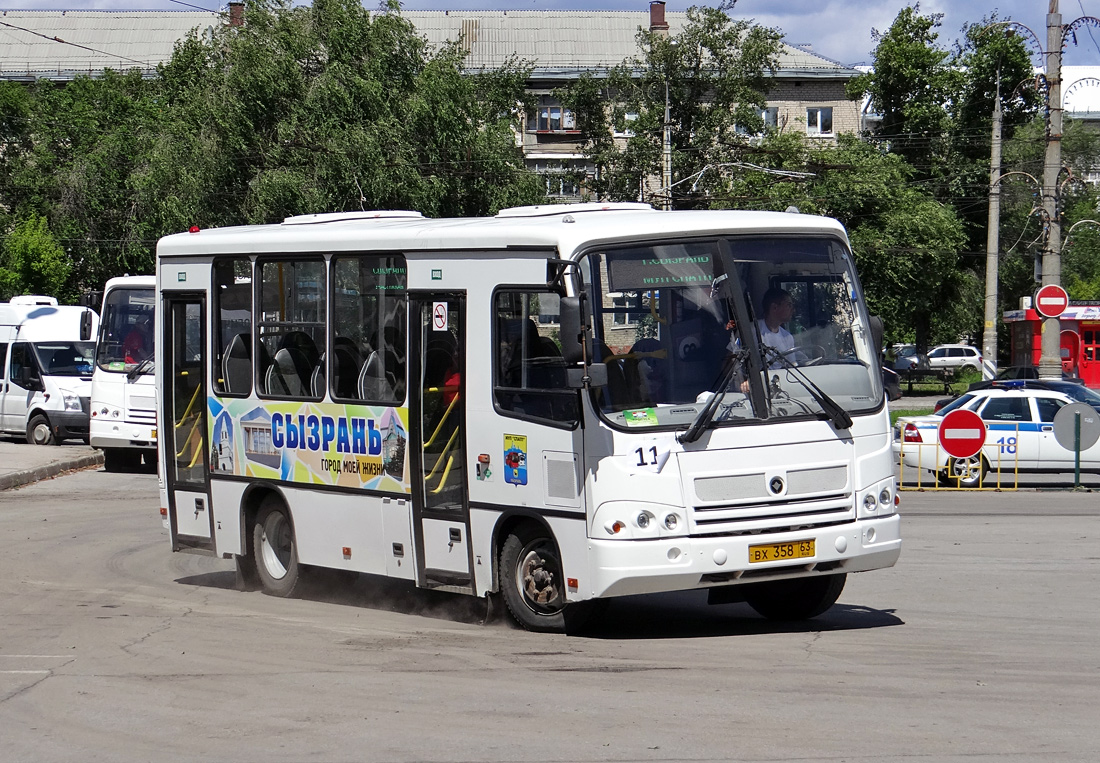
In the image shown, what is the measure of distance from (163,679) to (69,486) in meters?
15.8

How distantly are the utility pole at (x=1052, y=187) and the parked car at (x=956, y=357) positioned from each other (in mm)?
40946

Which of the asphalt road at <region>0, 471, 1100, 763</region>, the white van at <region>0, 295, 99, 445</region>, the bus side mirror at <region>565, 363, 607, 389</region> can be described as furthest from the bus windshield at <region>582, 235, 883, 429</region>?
the white van at <region>0, 295, 99, 445</region>

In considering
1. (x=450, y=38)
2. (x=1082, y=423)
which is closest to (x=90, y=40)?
(x=450, y=38)

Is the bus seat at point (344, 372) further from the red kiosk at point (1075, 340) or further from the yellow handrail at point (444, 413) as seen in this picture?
the red kiosk at point (1075, 340)

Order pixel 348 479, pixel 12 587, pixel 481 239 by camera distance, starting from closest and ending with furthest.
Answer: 1. pixel 481 239
2. pixel 348 479
3. pixel 12 587

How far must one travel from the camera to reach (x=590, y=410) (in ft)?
29.6

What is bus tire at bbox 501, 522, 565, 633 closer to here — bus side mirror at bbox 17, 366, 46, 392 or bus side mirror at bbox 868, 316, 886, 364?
bus side mirror at bbox 868, 316, 886, 364

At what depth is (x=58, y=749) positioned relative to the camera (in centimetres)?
662

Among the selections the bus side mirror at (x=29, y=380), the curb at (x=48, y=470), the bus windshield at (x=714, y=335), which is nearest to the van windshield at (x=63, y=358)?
the bus side mirror at (x=29, y=380)

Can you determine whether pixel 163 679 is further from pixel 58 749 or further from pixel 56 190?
pixel 56 190

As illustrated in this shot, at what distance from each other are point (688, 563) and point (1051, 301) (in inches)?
718

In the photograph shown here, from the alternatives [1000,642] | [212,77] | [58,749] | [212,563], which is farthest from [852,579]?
[212,77]

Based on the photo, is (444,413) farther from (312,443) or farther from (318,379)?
(312,443)

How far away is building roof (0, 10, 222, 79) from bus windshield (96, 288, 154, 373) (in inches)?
2186
